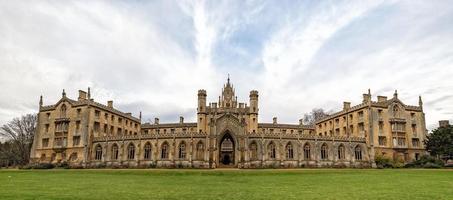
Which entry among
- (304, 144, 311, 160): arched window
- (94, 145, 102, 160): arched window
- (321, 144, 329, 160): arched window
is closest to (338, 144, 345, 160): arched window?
(321, 144, 329, 160): arched window

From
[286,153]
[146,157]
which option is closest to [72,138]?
[146,157]

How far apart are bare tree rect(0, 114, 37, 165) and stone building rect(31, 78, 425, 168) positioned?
9.04 metres

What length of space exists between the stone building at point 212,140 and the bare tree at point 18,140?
29.7 ft

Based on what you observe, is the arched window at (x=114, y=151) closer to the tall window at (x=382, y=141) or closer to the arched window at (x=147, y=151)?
the arched window at (x=147, y=151)

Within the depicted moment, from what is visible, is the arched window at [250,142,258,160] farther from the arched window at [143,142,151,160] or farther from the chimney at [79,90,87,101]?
the chimney at [79,90,87,101]

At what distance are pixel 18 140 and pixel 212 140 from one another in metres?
44.5

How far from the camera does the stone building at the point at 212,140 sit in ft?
178

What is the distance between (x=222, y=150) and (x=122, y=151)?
1780 centimetres

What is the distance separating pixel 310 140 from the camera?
2269 inches

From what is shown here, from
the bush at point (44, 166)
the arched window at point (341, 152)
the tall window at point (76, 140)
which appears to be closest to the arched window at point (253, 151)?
the arched window at point (341, 152)

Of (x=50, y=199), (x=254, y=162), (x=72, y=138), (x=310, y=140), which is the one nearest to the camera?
(x=50, y=199)

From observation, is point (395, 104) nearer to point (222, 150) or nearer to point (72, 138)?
point (222, 150)

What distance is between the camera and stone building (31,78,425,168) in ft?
178

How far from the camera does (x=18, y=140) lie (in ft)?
239
